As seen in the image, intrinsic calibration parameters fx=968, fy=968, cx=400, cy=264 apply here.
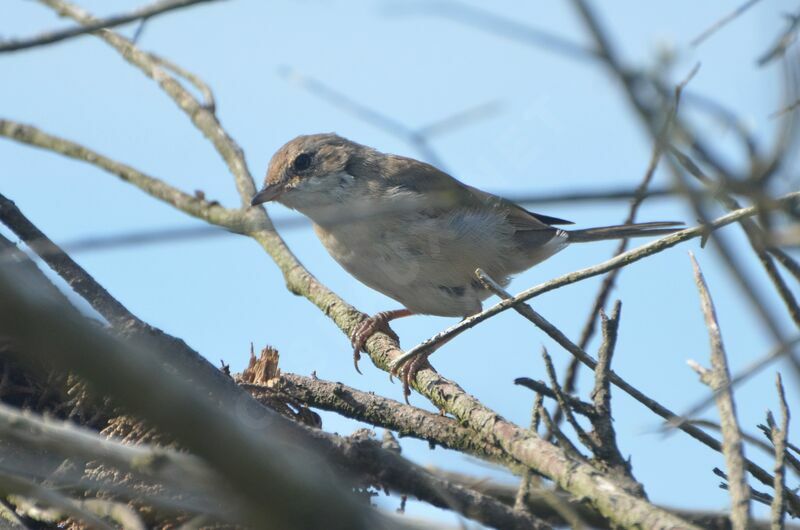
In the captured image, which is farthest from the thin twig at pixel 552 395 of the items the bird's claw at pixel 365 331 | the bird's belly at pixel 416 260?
the bird's belly at pixel 416 260

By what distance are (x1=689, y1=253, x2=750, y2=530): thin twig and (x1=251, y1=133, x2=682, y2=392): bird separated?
2.64 meters

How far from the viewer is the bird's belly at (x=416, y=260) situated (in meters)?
5.32

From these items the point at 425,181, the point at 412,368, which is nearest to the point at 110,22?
the point at 412,368

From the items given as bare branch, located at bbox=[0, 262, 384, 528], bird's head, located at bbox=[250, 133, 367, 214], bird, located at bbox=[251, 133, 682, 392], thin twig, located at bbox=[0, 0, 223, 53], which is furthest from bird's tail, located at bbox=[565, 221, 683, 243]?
bare branch, located at bbox=[0, 262, 384, 528]

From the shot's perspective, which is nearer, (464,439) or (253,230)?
(464,439)

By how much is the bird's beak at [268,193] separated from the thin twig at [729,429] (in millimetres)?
3210

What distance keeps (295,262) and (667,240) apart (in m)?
2.88

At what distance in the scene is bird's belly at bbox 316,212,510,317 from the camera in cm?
532

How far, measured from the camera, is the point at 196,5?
227 centimetres

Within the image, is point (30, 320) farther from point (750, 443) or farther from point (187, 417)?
point (750, 443)

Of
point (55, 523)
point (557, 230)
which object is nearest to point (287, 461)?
point (55, 523)

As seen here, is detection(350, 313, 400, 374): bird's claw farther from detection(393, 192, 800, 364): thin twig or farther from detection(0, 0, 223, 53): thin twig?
detection(0, 0, 223, 53): thin twig

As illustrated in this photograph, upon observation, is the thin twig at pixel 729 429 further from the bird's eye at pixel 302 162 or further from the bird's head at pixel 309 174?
the bird's eye at pixel 302 162

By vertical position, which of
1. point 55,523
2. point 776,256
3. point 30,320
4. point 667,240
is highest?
point 776,256
